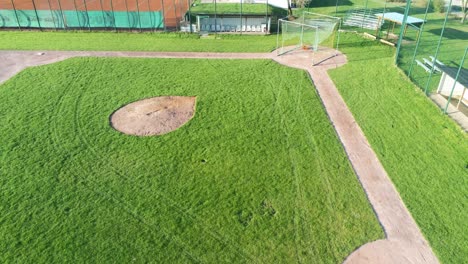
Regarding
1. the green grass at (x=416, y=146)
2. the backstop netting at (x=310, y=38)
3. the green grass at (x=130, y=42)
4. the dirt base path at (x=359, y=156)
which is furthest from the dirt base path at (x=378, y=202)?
the green grass at (x=130, y=42)

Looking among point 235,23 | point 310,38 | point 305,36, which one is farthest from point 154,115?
point 235,23

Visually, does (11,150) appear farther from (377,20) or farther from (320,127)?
(377,20)

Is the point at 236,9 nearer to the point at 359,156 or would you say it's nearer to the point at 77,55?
the point at 77,55

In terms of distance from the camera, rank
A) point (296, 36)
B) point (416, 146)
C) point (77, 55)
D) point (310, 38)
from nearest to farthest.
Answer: point (416, 146) → point (77, 55) → point (310, 38) → point (296, 36)

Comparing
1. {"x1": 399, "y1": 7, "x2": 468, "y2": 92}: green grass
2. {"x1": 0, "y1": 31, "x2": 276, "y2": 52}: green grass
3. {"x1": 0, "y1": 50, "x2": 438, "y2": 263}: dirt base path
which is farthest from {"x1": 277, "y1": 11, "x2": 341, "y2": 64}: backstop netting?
{"x1": 399, "y1": 7, "x2": 468, "y2": 92}: green grass

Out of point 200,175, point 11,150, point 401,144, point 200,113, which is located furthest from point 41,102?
point 401,144

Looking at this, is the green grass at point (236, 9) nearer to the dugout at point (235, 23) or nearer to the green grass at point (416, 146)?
the dugout at point (235, 23)
